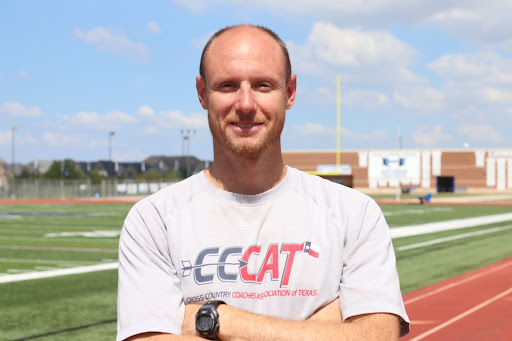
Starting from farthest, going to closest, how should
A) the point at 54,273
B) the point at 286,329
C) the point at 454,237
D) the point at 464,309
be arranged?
1. the point at 454,237
2. the point at 54,273
3. the point at 464,309
4. the point at 286,329

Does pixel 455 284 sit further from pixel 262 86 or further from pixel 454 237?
pixel 262 86

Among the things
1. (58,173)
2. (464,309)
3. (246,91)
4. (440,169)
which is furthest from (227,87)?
(58,173)

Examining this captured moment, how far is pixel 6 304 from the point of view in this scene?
10094mm

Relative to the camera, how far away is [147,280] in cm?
242

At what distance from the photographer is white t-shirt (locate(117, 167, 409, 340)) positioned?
2.38 metres

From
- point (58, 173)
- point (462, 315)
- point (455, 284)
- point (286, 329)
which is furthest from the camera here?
point (58, 173)

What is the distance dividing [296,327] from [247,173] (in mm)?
566

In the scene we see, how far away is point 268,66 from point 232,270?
2.38 feet

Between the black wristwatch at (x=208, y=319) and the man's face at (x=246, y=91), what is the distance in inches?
21.2

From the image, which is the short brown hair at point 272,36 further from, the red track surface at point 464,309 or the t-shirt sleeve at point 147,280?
the red track surface at point 464,309

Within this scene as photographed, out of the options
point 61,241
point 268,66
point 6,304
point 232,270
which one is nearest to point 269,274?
point 232,270

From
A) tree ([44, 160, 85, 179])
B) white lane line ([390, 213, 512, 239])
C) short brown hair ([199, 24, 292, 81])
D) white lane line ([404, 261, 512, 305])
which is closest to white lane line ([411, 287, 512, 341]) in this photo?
white lane line ([404, 261, 512, 305])

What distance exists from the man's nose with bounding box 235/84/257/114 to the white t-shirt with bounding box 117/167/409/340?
326 mm

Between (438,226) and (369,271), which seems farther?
(438,226)
